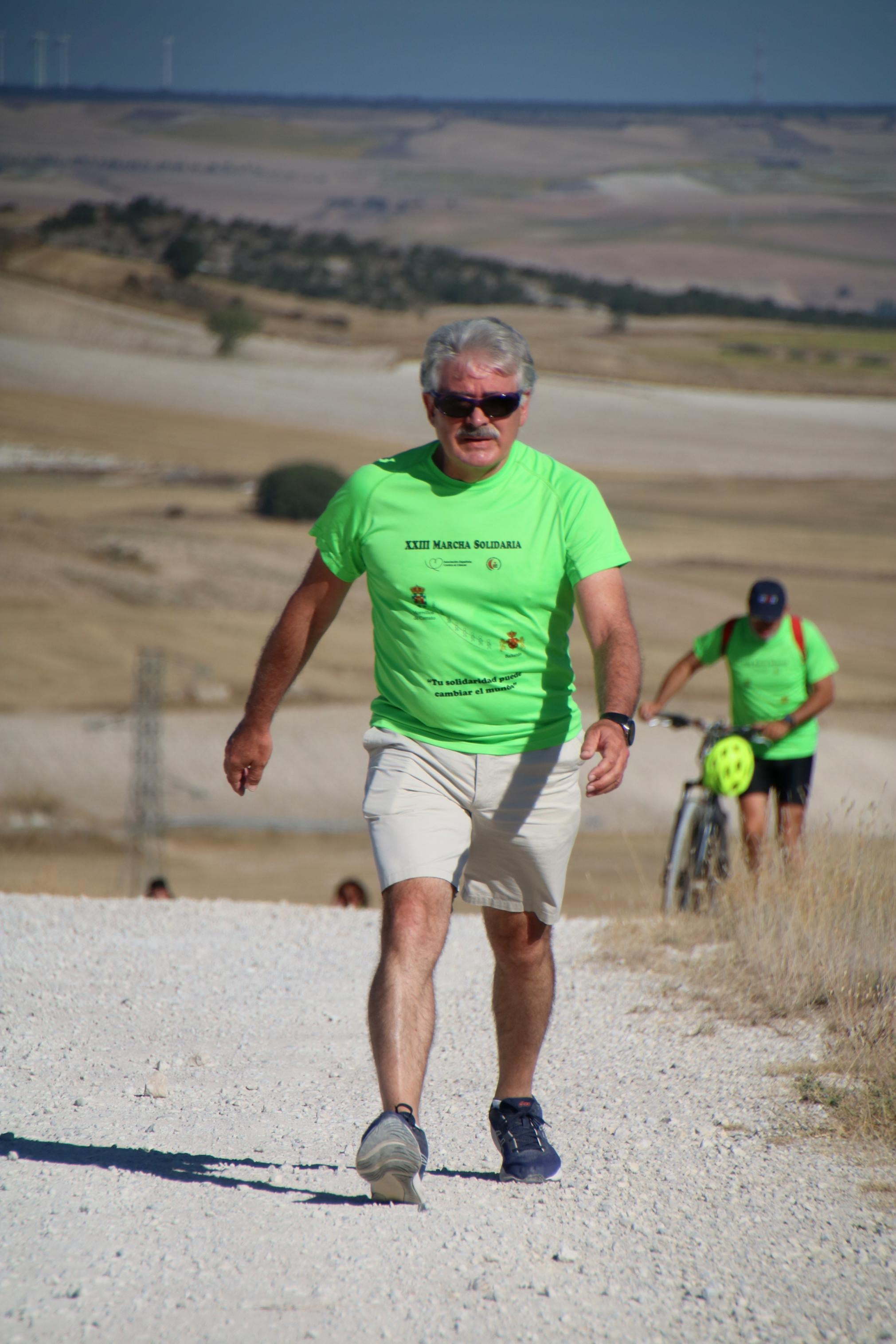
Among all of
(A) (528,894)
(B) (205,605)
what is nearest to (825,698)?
(A) (528,894)

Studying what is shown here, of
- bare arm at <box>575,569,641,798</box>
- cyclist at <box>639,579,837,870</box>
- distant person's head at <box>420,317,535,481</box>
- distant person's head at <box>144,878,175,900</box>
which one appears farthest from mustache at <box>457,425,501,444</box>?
distant person's head at <box>144,878,175,900</box>

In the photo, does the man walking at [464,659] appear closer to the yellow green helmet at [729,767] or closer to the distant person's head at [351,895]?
the yellow green helmet at [729,767]

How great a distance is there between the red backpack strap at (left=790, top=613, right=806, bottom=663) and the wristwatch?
13.4 feet

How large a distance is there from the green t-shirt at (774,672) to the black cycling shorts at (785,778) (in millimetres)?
40

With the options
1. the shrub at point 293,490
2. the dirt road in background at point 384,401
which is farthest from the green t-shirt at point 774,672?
the shrub at point 293,490

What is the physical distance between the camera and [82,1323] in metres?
2.18

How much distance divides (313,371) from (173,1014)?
27.1 meters

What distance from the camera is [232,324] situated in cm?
3036

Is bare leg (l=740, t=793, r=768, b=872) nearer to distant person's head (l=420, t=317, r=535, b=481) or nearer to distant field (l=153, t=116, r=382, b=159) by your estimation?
distant person's head (l=420, t=317, r=535, b=481)

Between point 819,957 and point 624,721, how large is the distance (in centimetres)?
218

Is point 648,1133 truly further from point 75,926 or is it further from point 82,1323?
point 75,926

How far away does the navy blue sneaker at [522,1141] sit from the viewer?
3.00 meters

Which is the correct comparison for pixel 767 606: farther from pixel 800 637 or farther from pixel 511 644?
pixel 511 644

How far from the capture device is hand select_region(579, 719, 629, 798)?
8.30 feet
